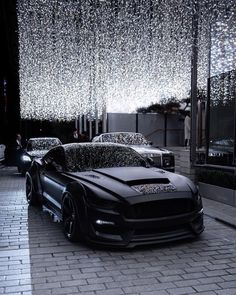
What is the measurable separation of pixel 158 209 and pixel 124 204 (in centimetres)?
50

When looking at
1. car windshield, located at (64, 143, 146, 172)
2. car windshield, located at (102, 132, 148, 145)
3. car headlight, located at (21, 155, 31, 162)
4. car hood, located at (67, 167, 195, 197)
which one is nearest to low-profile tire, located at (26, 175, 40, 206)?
car windshield, located at (64, 143, 146, 172)

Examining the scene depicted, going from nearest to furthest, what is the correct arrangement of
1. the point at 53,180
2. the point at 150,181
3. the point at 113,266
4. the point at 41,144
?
the point at 113,266
the point at 150,181
the point at 53,180
the point at 41,144

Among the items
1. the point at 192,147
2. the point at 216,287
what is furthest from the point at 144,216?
the point at 192,147

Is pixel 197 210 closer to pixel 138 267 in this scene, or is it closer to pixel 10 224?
pixel 138 267

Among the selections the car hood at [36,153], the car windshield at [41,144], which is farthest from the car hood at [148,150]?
the car windshield at [41,144]

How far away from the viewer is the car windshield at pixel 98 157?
644 centimetres

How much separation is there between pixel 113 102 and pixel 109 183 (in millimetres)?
26310

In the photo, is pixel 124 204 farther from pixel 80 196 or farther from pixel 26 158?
pixel 26 158

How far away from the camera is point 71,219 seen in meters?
5.56

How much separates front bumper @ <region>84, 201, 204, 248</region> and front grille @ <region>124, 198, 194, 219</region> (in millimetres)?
65

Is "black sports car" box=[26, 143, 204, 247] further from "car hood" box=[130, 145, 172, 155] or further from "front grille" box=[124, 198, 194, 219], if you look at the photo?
"car hood" box=[130, 145, 172, 155]

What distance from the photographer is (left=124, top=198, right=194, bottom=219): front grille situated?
4954mm

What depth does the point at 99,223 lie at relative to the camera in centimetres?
501

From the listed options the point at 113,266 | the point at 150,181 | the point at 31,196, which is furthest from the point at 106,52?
the point at 113,266
